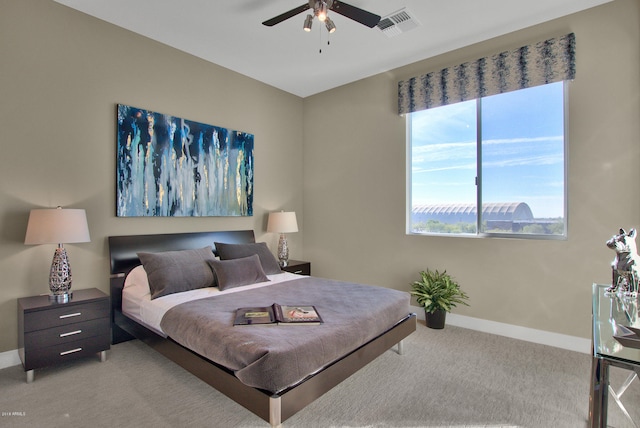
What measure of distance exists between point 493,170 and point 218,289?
3.06m

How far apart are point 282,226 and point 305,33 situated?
227 centimetres

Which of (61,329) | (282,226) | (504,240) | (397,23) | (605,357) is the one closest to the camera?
(605,357)

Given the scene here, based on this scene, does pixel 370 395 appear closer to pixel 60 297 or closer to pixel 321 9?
pixel 60 297

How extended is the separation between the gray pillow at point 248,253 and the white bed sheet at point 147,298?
376mm

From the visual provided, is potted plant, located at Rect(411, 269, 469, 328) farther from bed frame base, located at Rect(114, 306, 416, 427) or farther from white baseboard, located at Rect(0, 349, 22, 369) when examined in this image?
white baseboard, located at Rect(0, 349, 22, 369)

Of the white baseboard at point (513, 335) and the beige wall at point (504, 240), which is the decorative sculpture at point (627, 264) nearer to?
the beige wall at point (504, 240)

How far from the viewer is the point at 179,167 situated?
12.0 feet

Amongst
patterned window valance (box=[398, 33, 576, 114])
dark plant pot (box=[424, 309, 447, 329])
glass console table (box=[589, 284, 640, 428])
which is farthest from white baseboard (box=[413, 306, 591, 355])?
patterned window valance (box=[398, 33, 576, 114])

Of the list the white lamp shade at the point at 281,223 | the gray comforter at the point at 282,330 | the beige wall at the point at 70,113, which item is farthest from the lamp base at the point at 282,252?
the gray comforter at the point at 282,330

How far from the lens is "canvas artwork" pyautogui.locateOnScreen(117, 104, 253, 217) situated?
10.8ft

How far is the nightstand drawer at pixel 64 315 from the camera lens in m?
2.43

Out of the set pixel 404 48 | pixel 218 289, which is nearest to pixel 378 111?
pixel 404 48

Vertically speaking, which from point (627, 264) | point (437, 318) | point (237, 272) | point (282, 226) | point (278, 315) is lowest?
point (437, 318)

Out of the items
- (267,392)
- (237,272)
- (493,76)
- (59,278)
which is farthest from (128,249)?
(493,76)
